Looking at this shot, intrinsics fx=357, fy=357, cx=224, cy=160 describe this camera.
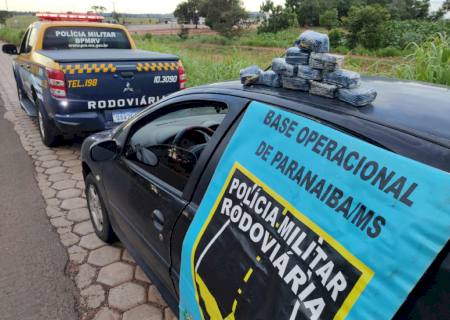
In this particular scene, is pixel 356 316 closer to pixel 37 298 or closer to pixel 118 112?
pixel 37 298

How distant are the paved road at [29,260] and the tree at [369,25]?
34875 millimetres

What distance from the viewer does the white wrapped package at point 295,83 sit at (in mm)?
1514

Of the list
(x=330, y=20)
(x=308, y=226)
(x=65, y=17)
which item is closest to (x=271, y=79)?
(x=308, y=226)

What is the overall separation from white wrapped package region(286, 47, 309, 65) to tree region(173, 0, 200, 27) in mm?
73069

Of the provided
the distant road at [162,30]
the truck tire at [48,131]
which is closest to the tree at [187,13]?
the distant road at [162,30]

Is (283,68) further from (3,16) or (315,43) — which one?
(3,16)

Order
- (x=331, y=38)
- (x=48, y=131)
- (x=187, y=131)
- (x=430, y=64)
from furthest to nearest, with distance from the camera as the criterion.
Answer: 1. (x=331, y=38)
2. (x=48, y=131)
3. (x=430, y=64)
4. (x=187, y=131)

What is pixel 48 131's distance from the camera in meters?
5.34

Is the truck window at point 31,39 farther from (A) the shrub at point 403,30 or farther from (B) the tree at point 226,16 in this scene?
(B) the tree at point 226,16

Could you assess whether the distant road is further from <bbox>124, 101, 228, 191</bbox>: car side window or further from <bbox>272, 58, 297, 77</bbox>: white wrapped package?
<bbox>272, 58, 297, 77</bbox>: white wrapped package

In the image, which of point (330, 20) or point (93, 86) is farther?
point (330, 20)

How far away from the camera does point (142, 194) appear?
2.10m

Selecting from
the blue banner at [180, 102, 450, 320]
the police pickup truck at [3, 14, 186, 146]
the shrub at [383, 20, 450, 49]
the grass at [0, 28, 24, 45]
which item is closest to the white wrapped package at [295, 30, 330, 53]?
the blue banner at [180, 102, 450, 320]

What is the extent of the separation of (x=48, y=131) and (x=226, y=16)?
158 ft
